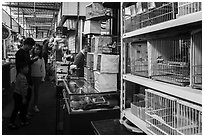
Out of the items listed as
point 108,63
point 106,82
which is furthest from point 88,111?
point 108,63

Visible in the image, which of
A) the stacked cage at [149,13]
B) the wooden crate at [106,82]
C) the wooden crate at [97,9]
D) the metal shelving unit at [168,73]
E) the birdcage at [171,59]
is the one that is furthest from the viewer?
the wooden crate at [97,9]

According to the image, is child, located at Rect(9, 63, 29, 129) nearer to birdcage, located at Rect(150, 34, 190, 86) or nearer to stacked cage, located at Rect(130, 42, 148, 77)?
stacked cage, located at Rect(130, 42, 148, 77)

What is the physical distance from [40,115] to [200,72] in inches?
145

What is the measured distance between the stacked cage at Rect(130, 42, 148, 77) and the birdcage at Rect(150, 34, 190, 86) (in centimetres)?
15

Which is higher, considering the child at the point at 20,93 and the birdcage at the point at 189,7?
the birdcage at the point at 189,7

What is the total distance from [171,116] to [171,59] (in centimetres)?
44

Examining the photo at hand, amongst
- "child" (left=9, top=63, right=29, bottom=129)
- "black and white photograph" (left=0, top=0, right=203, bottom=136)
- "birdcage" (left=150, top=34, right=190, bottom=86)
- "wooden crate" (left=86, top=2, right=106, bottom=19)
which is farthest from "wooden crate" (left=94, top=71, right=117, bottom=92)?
"child" (left=9, top=63, right=29, bottom=129)

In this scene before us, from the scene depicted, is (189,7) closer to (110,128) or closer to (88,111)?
(110,128)

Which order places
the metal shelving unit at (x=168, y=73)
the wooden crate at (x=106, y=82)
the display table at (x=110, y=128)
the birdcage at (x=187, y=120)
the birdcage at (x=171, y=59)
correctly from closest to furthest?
1. the metal shelving unit at (x=168, y=73)
2. the birdcage at (x=187, y=120)
3. the birdcage at (x=171, y=59)
4. the display table at (x=110, y=128)
5. the wooden crate at (x=106, y=82)

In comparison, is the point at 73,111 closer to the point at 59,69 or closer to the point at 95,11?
the point at 95,11

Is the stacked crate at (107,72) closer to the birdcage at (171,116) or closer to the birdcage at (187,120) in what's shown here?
the birdcage at (171,116)

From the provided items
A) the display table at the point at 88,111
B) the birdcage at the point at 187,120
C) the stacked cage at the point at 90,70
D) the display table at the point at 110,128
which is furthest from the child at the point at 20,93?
the birdcage at the point at 187,120

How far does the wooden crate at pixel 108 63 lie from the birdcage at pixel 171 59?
827 mm

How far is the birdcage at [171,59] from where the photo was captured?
128cm
